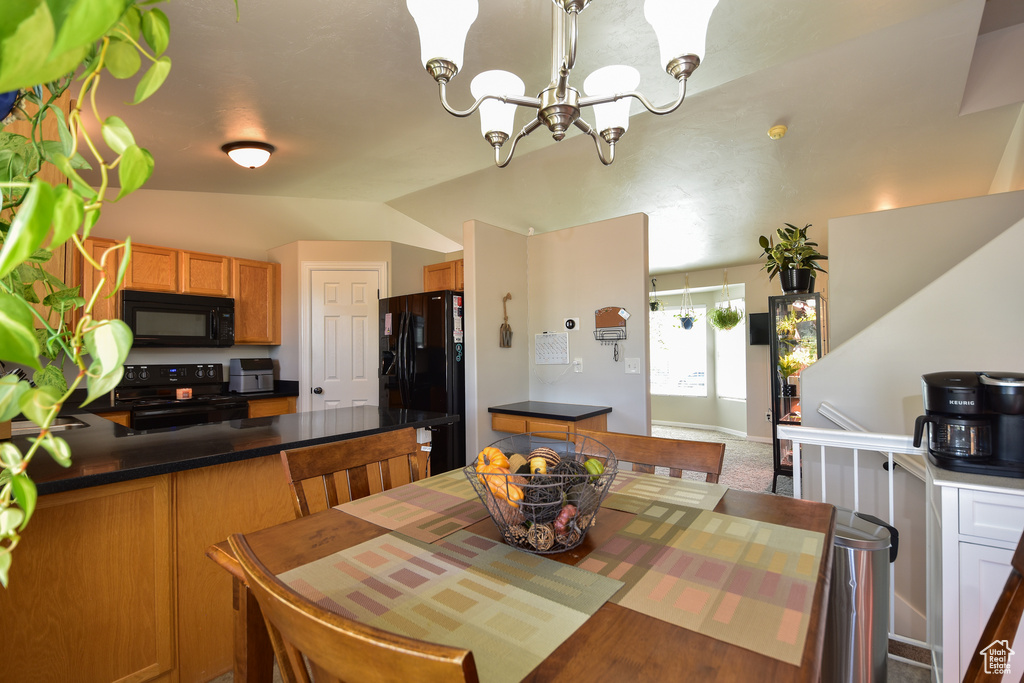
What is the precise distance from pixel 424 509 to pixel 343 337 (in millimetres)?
3767

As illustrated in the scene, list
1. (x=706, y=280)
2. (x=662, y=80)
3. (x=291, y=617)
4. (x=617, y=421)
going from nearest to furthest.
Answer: (x=291, y=617) < (x=662, y=80) < (x=617, y=421) < (x=706, y=280)

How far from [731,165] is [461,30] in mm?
3496

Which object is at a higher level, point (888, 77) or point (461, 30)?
point (888, 77)

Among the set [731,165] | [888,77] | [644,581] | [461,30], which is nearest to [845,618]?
[644,581]

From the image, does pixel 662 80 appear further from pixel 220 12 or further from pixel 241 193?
pixel 241 193

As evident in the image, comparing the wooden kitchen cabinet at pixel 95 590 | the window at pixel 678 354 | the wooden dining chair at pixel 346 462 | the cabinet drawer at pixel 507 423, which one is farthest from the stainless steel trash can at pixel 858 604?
the window at pixel 678 354

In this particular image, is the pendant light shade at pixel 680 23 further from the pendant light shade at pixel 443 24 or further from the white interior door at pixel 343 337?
the white interior door at pixel 343 337

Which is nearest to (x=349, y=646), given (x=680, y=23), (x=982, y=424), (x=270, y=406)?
(x=680, y=23)

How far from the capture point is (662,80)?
10.0ft

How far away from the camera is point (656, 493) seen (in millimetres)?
1395

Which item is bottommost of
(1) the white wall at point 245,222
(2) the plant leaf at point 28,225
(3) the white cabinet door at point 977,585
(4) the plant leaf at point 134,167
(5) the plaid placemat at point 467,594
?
(3) the white cabinet door at point 977,585

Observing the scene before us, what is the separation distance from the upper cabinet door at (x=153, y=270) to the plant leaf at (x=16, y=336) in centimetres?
426

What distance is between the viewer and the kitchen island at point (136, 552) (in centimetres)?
143

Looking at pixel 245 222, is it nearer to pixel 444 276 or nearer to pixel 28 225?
pixel 444 276
